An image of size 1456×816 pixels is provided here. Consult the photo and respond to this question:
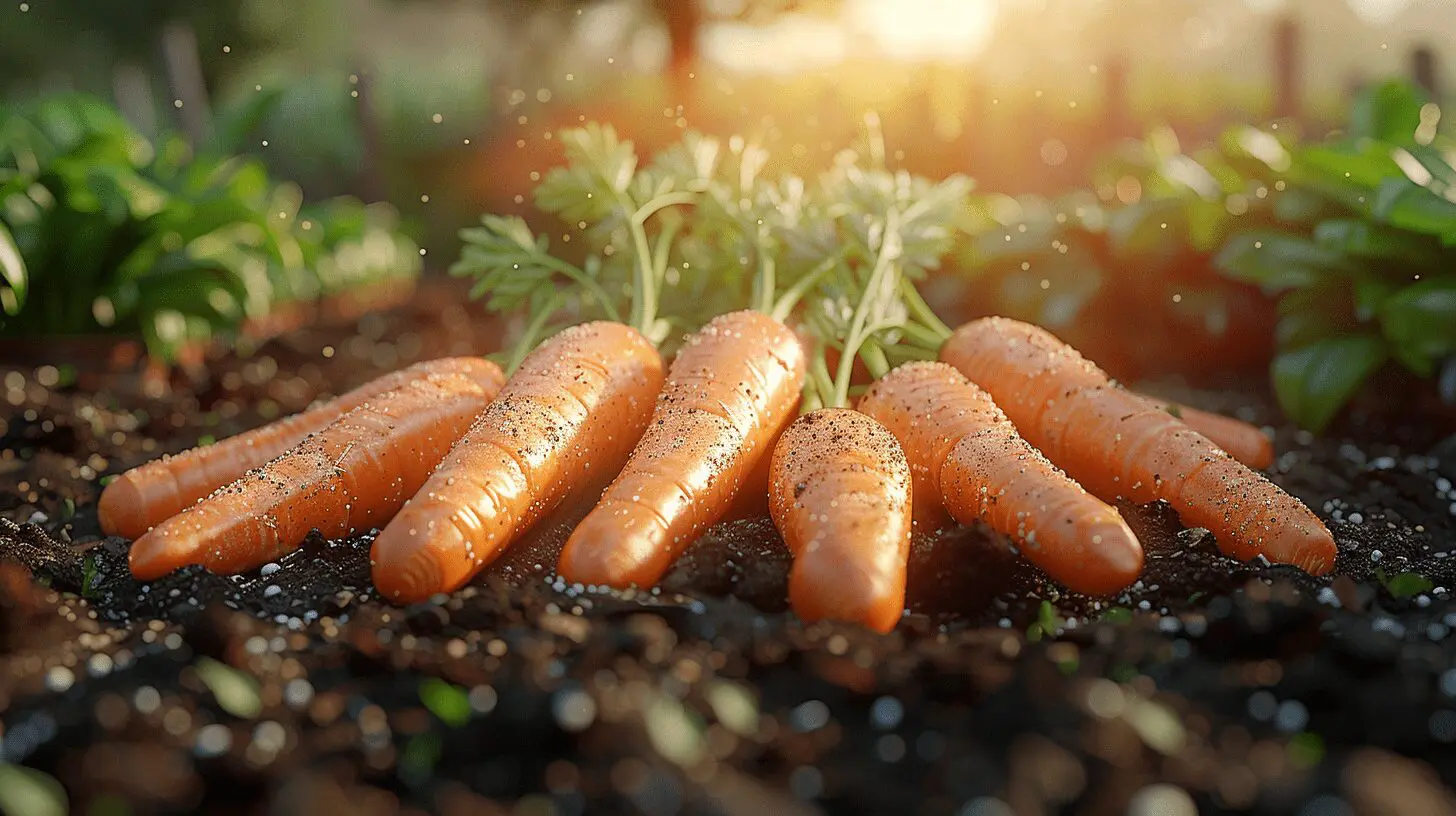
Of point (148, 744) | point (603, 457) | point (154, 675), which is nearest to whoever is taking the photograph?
point (148, 744)

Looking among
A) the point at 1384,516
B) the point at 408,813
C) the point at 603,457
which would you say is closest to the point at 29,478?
the point at 603,457

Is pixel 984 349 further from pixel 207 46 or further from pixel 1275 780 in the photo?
pixel 207 46

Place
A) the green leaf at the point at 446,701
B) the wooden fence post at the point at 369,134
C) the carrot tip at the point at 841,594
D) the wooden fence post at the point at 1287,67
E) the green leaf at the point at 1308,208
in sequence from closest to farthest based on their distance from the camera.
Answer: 1. the green leaf at the point at 446,701
2. the carrot tip at the point at 841,594
3. the green leaf at the point at 1308,208
4. the wooden fence post at the point at 369,134
5. the wooden fence post at the point at 1287,67

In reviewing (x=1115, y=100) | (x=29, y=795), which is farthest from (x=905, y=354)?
(x=1115, y=100)

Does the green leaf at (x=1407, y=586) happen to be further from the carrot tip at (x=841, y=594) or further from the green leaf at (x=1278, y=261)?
the green leaf at (x=1278, y=261)

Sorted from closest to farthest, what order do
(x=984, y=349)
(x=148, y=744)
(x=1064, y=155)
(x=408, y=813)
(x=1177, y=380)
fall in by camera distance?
(x=408, y=813), (x=148, y=744), (x=984, y=349), (x=1177, y=380), (x=1064, y=155)

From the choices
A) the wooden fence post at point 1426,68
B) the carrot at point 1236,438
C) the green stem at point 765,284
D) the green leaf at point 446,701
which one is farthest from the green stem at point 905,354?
the wooden fence post at point 1426,68

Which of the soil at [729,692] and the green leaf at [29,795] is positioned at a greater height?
the green leaf at [29,795]

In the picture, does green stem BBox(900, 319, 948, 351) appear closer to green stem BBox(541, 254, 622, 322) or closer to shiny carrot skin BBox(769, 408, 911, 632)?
shiny carrot skin BBox(769, 408, 911, 632)
